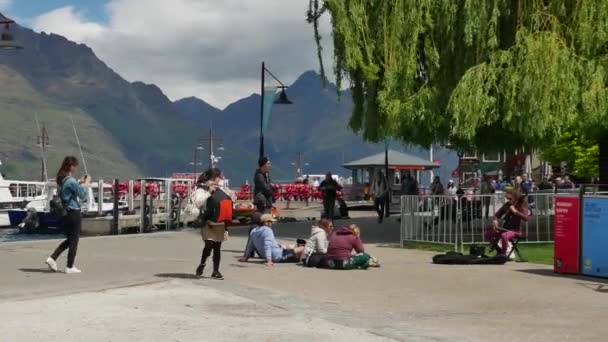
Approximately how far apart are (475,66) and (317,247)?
21.4 feet

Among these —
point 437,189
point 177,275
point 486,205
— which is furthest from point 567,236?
point 437,189

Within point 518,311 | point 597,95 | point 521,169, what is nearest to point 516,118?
point 597,95

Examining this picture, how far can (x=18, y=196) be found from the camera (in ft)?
181

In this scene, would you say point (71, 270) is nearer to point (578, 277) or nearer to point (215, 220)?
point (215, 220)

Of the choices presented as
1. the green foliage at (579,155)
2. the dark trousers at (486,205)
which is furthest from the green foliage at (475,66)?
the green foliage at (579,155)

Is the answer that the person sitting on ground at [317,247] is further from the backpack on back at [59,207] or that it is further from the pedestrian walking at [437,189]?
the pedestrian walking at [437,189]

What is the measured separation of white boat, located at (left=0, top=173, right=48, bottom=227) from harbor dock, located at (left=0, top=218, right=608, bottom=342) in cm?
3382

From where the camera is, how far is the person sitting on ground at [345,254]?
1566cm

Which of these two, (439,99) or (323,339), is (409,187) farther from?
(323,339)

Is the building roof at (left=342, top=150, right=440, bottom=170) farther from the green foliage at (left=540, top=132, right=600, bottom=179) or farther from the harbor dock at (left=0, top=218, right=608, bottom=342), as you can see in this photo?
the harbor dock at (left=0, top=218, right=608, bottom=342)

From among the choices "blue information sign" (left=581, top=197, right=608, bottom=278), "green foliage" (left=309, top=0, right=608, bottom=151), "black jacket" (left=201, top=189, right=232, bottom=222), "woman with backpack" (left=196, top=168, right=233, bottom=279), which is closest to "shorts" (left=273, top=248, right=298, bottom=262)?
"woman with backpack" (left=196, top=168, right=233, bottom=279)

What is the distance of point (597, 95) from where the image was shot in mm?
19641

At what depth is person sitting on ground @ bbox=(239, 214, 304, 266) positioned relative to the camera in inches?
651

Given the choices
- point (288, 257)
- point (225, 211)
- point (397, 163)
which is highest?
point (397, 163)
